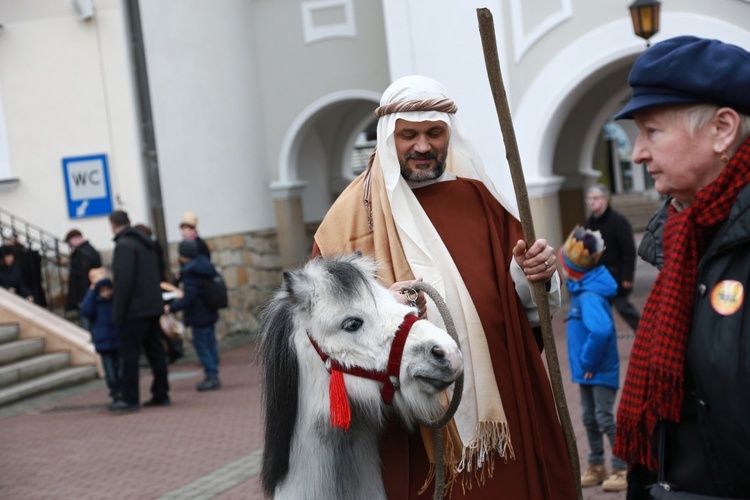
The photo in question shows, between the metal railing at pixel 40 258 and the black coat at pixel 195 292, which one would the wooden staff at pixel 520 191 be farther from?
the metal railing at pixel 40 258

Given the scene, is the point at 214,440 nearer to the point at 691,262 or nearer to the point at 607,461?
the point at 607,461

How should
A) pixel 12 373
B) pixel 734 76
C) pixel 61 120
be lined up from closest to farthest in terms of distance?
pixel 734 76, pixel 12 373, pixel 61 120

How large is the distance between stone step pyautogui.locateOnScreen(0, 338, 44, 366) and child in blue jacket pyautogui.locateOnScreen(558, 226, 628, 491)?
310 inches

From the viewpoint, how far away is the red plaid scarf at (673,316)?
2.08m

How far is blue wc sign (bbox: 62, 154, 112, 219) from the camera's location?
14.1 m

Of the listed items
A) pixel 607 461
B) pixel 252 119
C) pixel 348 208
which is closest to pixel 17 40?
pixel 252 119

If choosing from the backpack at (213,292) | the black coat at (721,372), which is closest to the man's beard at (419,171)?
the black coat at (721,372)

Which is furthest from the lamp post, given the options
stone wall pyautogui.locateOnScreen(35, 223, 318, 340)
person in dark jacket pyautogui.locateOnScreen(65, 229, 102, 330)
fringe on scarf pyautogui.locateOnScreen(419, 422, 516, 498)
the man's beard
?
fringe on scarf pyautogui.locateOnScreen(419, 422, 516, 498)

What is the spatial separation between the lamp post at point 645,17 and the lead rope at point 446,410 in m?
10.4

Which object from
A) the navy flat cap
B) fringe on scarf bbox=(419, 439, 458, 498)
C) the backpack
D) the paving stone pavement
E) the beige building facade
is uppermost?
the beige building facade

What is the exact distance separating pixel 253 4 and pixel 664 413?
15851mm

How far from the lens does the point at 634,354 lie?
2.32 m

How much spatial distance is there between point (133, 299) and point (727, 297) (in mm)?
8604

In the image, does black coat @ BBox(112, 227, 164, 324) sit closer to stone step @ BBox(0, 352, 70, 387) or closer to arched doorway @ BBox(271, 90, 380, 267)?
stone step @ BBox(0, 352, 70, 387)
